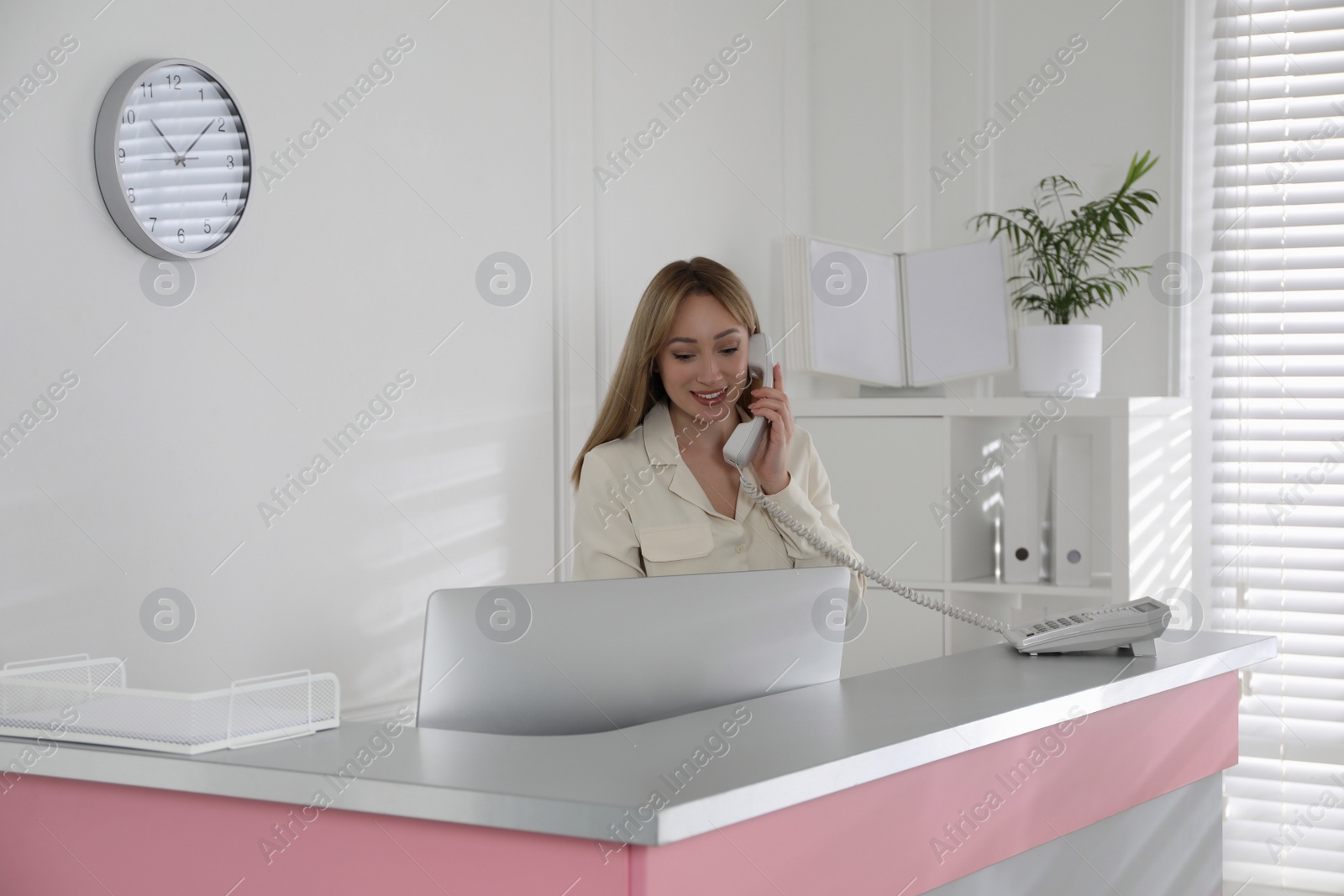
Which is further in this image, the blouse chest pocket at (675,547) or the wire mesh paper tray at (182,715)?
the blouse chest pocket at (675,547)

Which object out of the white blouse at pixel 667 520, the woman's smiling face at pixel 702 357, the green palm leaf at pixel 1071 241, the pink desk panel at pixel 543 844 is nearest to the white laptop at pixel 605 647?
the pink desk panel at pixel 543 844

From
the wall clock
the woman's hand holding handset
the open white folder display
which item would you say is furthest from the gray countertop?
the open white folder display

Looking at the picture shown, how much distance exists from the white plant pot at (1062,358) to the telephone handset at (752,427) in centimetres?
120

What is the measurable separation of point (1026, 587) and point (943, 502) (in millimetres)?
327

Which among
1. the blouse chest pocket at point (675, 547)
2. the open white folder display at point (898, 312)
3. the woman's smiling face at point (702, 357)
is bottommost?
the blouse chest pocket at point (675, 547)

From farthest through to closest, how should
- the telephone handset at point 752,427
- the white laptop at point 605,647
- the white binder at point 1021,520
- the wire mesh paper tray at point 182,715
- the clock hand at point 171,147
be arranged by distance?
the white binder at point 1021,520 < the telephone handset at point 752,427 < the clock hand at point 171,147 < the white laptop at point 605,647 < the wire mesh paper tray at point 182,715

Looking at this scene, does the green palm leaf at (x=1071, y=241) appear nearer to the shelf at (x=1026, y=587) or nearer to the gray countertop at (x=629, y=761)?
the shelf at (x=1026, y=587)

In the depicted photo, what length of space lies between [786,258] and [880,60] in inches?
35.9

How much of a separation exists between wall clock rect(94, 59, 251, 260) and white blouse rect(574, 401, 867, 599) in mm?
892

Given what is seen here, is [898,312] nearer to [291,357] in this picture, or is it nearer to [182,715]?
[291,357]

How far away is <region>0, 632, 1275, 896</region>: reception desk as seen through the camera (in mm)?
994

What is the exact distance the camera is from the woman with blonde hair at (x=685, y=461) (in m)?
2.47

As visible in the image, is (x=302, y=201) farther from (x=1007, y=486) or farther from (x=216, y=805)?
(x=1007, y=486)

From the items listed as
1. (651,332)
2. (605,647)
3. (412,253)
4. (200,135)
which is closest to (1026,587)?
(651,332)
